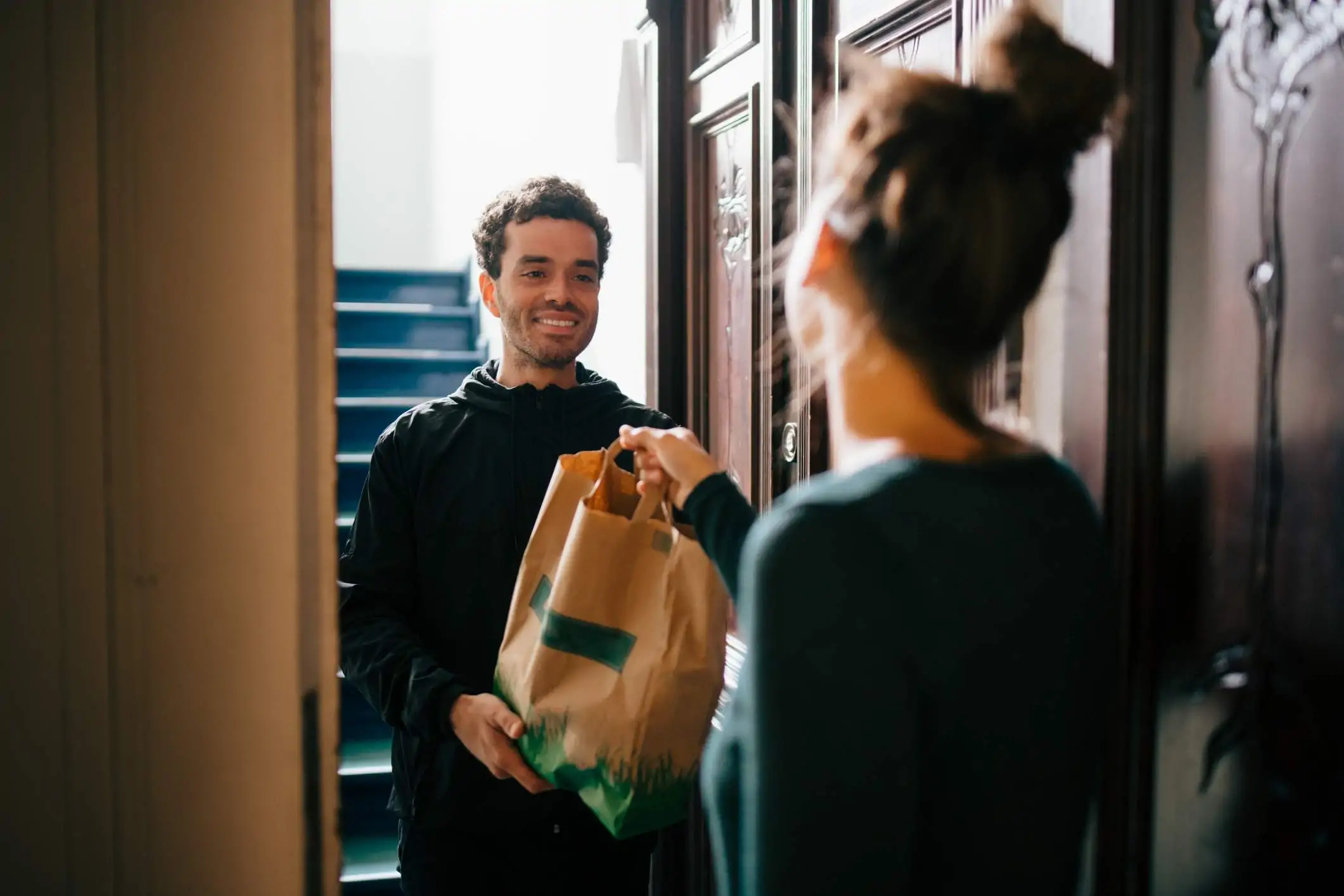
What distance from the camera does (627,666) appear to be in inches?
46.7

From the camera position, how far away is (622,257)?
2896 mm

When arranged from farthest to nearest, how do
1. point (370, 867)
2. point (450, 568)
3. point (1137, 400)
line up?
1. point (370, 867)
2. point (450, 568)
3. point (1137, 400)

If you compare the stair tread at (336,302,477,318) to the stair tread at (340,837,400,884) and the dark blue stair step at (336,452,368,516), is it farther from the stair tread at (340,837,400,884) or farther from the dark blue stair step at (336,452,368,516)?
the stair tread at (340,837,400,884)

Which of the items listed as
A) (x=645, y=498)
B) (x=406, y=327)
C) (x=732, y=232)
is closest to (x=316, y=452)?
(x=645, y=498)

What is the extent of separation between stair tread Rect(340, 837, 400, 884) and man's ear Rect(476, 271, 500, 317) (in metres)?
1.71

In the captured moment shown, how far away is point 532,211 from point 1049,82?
3.76ft

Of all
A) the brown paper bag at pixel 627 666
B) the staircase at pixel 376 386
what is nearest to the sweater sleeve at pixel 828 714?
the brown paper bag at pixel 627 666

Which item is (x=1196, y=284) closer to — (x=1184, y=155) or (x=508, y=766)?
(x=1184, y=155)

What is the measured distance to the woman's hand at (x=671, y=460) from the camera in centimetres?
104

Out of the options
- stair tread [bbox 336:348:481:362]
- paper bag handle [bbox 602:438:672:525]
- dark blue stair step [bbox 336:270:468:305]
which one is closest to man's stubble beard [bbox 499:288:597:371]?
paper bag handle [bbox 602:438:672:525]

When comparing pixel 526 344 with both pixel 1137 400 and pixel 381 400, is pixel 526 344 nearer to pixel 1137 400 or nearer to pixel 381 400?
pixel 1137 400

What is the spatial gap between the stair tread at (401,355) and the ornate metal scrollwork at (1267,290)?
3.80 meters

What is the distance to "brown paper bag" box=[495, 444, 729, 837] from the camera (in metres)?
1.17

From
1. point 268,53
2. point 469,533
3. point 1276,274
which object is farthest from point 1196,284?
point 469,533
